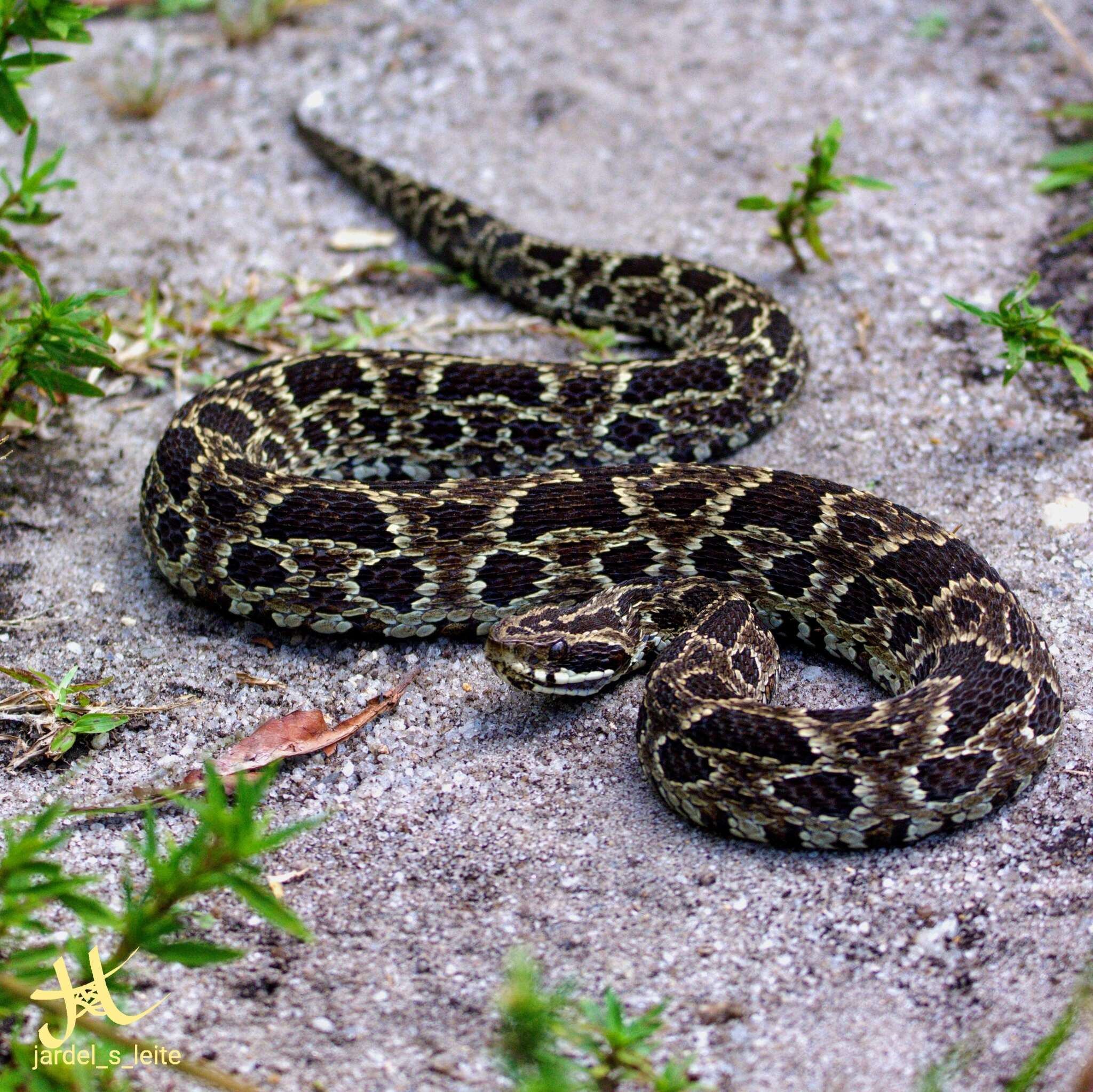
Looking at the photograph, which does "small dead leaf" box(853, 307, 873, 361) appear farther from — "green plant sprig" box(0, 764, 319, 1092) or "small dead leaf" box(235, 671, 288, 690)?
"green plant sprig" box(0, 764, 319, 1092)

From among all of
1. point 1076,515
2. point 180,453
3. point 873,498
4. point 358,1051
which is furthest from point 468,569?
point 1076,515

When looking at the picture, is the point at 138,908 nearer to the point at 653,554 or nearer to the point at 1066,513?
the point at 653,554

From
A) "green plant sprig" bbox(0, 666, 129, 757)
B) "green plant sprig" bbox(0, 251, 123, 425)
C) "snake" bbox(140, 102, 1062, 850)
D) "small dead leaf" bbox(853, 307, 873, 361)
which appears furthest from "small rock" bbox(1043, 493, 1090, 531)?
"green plant sprig" bbox(0, 251, 123, 425)

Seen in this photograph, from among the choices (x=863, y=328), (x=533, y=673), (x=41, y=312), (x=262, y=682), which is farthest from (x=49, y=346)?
(x=863, y=328)

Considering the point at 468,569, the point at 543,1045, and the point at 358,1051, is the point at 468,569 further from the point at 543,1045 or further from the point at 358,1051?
the point at 543,1045

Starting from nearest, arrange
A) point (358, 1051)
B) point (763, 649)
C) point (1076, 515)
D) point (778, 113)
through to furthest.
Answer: point (358, 1051) < point (763, 649) < point (1076, 515) < point (778, 113)

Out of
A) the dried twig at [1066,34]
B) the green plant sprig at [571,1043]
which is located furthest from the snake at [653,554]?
the dried twig at [1066,34]
